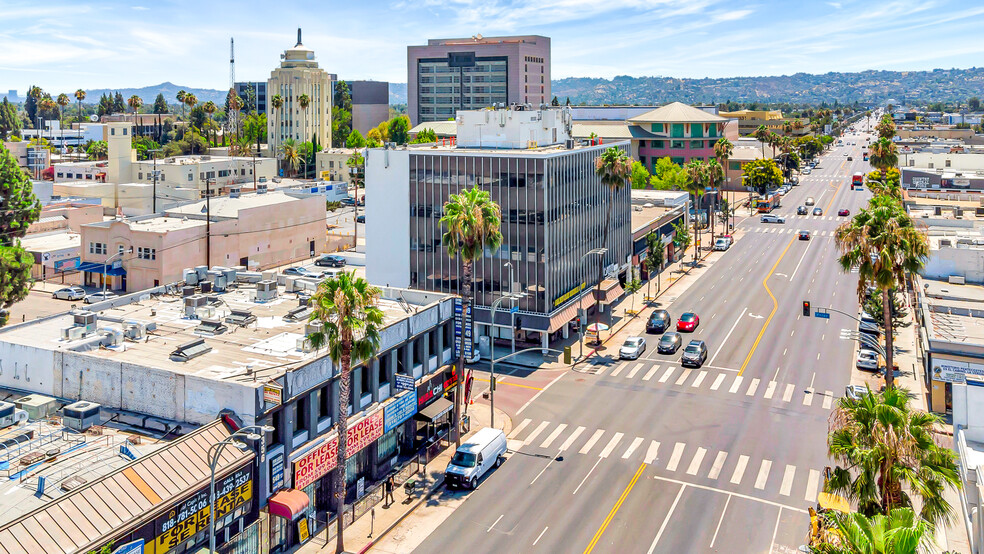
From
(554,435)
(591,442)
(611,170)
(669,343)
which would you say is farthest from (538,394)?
(611,170)

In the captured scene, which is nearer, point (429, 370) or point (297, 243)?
point (429, 370)

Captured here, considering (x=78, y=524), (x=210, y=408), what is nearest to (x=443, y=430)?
(x=210, y=408)

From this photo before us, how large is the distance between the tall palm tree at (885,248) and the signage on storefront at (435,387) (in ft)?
81.1

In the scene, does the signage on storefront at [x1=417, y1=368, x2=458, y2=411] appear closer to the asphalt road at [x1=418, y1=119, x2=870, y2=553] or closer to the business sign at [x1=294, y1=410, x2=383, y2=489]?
the business sign at [x1=294, y1=410, x2=383, y2=489]

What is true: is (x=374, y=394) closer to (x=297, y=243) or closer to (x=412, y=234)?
(x=412, y=234)

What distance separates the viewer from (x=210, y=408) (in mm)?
34875

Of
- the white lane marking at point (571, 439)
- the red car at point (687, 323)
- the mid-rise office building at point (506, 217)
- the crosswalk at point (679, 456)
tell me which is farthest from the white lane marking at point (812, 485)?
the red car at point (687, 323)

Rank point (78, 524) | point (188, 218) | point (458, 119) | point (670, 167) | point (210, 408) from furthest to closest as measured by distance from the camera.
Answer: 1. point (670, 167)
2. point (188, 218)
3. point (458, 119)
4. point (210, 408)
5. point (78, 524)

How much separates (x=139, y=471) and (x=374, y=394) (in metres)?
15.3

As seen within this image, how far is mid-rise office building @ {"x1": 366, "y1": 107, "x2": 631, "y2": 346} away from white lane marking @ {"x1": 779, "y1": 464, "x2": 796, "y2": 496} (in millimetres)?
25147

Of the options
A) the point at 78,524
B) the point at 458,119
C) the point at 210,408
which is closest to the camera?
the point at 78,524

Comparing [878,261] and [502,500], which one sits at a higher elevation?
[878,261]

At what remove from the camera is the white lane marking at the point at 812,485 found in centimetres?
4159

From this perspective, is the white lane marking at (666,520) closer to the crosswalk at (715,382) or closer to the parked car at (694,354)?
the crosswalk at (715,382)
